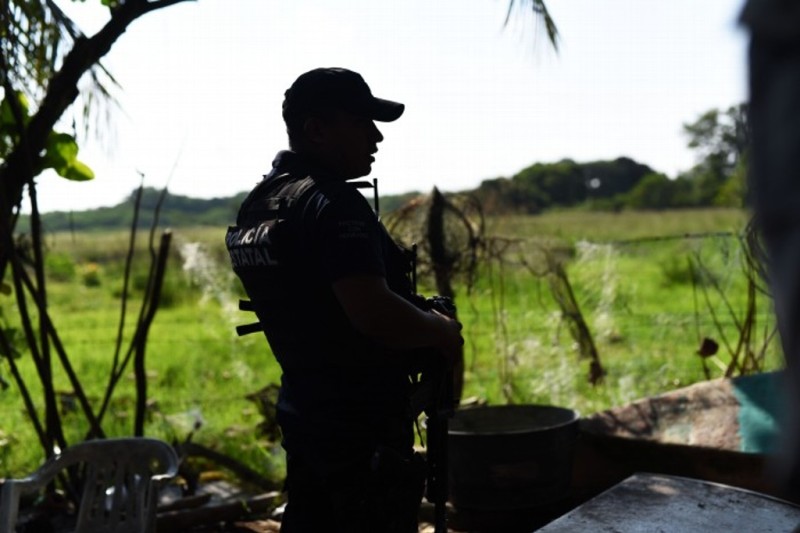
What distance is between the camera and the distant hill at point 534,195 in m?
6.59

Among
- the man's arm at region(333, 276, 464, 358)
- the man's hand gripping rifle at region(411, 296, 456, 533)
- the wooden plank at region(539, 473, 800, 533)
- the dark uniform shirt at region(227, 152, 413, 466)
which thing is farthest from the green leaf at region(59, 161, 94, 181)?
the wooden plank at region(539, 473, 800, 533)

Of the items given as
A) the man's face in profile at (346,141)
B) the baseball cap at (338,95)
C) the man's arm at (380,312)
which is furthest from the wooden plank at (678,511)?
the baseball cap at (338,95)

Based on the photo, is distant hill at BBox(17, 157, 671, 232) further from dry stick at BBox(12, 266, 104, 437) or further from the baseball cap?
the baseball cap

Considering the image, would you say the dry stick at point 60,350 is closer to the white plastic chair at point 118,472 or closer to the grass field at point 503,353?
the white plastic chair at point 118,472

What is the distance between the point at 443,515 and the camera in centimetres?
276

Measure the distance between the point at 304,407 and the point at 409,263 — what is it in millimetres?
478

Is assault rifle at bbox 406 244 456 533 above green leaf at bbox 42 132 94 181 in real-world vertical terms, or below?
below

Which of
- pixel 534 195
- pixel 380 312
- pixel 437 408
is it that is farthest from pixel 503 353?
pixel 534 195

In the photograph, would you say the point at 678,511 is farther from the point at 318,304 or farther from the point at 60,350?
the point at 60,350

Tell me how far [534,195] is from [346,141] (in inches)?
691

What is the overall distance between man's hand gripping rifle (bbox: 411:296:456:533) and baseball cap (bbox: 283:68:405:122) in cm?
53

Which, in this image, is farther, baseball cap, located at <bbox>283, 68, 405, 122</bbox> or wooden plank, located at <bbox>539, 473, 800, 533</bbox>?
wooden plank, located at <bbox>539, 473, 800, 533</bbox>

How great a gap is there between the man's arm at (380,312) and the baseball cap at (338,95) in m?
0.48

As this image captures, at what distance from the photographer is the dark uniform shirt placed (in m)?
2.36
